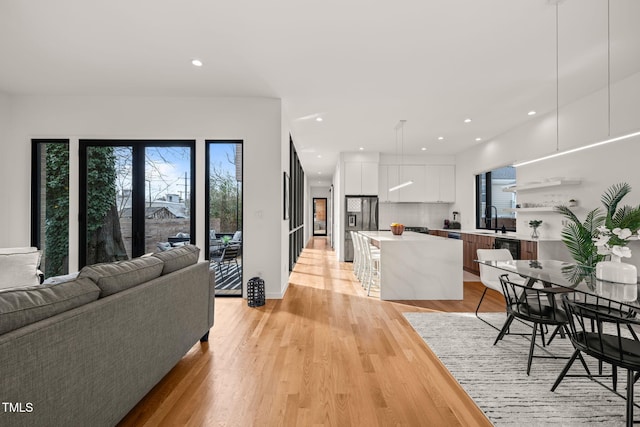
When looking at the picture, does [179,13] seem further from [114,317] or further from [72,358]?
[72,358]

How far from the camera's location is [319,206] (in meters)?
17.7

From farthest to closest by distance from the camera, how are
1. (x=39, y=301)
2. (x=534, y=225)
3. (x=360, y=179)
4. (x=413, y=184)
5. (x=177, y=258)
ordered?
1. (x=413, y=184)
2. (x=360, y=179)
3. (x=534, y=225)
4. (x=177, y=258)
5. (x=39, y=301)

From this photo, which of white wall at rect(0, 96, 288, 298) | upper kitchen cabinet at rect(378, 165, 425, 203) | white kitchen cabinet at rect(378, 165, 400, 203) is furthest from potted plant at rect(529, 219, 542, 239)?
white wall at rect(0, 96, 288, 298)

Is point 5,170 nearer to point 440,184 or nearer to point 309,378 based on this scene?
point 309,378

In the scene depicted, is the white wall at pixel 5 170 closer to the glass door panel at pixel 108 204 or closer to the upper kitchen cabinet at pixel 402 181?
the glass door panel at pixel 108 204

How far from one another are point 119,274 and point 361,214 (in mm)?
6380

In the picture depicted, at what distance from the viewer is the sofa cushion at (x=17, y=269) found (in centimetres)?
261

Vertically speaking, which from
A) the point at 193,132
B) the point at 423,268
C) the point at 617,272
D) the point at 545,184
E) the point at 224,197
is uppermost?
the point at 193,132

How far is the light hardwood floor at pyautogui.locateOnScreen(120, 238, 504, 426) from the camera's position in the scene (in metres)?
1.74

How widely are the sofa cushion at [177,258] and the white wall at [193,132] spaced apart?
158cm

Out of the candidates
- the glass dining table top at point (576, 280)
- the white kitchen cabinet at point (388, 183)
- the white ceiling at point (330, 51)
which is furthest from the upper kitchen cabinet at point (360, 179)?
the glass dining table top at point (576, 280)

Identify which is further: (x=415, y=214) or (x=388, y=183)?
(x=415, y=214)

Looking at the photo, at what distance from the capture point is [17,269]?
266 centimetres

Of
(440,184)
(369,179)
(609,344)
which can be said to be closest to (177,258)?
(609,344)
